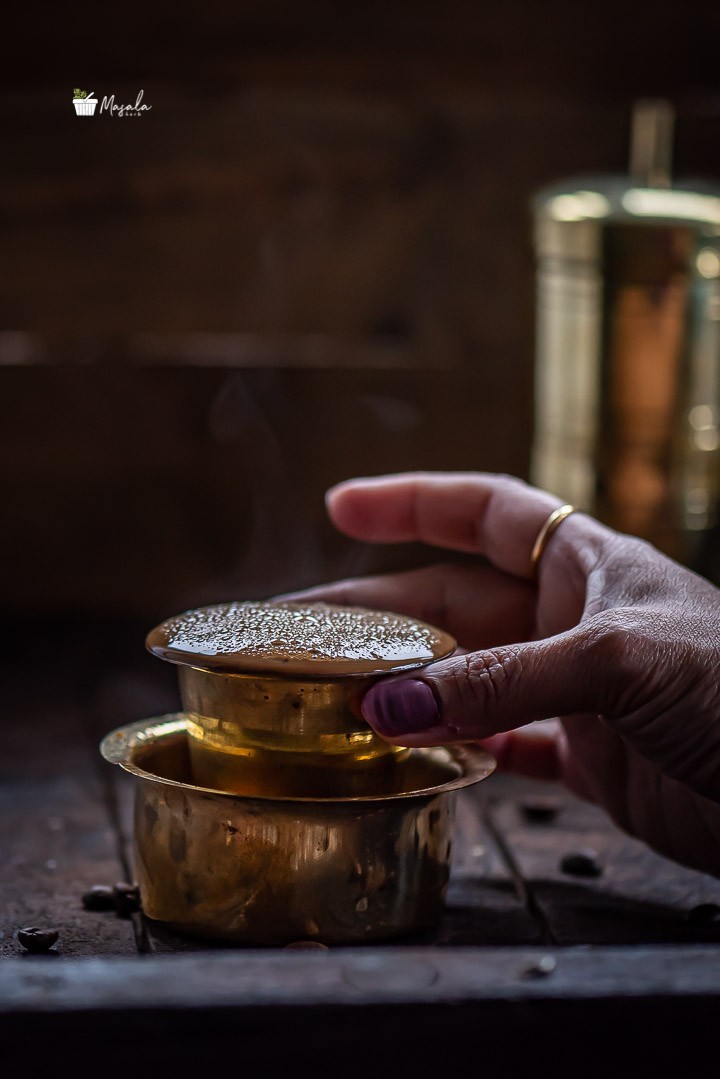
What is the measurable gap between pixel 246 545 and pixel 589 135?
1543 mm

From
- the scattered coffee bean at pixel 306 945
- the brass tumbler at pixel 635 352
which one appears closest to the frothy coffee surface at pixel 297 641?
the scattered coffee bean at pixel 306 945

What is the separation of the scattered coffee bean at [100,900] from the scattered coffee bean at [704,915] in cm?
71

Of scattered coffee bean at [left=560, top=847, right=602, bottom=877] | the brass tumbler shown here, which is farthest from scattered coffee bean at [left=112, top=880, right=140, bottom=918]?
the brass tumbler

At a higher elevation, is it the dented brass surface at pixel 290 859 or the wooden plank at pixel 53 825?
the dented brass surface at pixel 290 859

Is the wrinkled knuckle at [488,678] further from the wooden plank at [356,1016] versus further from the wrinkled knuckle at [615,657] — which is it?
the wooden plank at [356,1016]

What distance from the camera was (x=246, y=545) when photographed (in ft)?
11.4

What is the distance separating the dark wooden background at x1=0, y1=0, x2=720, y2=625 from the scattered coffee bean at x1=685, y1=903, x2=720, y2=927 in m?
1.84

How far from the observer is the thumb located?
1.28 meters

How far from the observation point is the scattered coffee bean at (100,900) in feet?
5.07

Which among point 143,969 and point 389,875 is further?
point 389,875

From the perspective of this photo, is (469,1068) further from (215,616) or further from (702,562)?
(702,562)

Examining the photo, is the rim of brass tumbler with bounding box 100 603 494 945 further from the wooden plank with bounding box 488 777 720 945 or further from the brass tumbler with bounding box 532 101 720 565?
the brass tumbler with bounding box 532 101 720 565

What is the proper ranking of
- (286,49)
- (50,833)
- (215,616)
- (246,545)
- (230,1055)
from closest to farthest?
(230,1055), (215,616), (50,833), (286,49), (246,545)

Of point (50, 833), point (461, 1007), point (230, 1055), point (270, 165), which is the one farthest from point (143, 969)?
point (270, 165)
